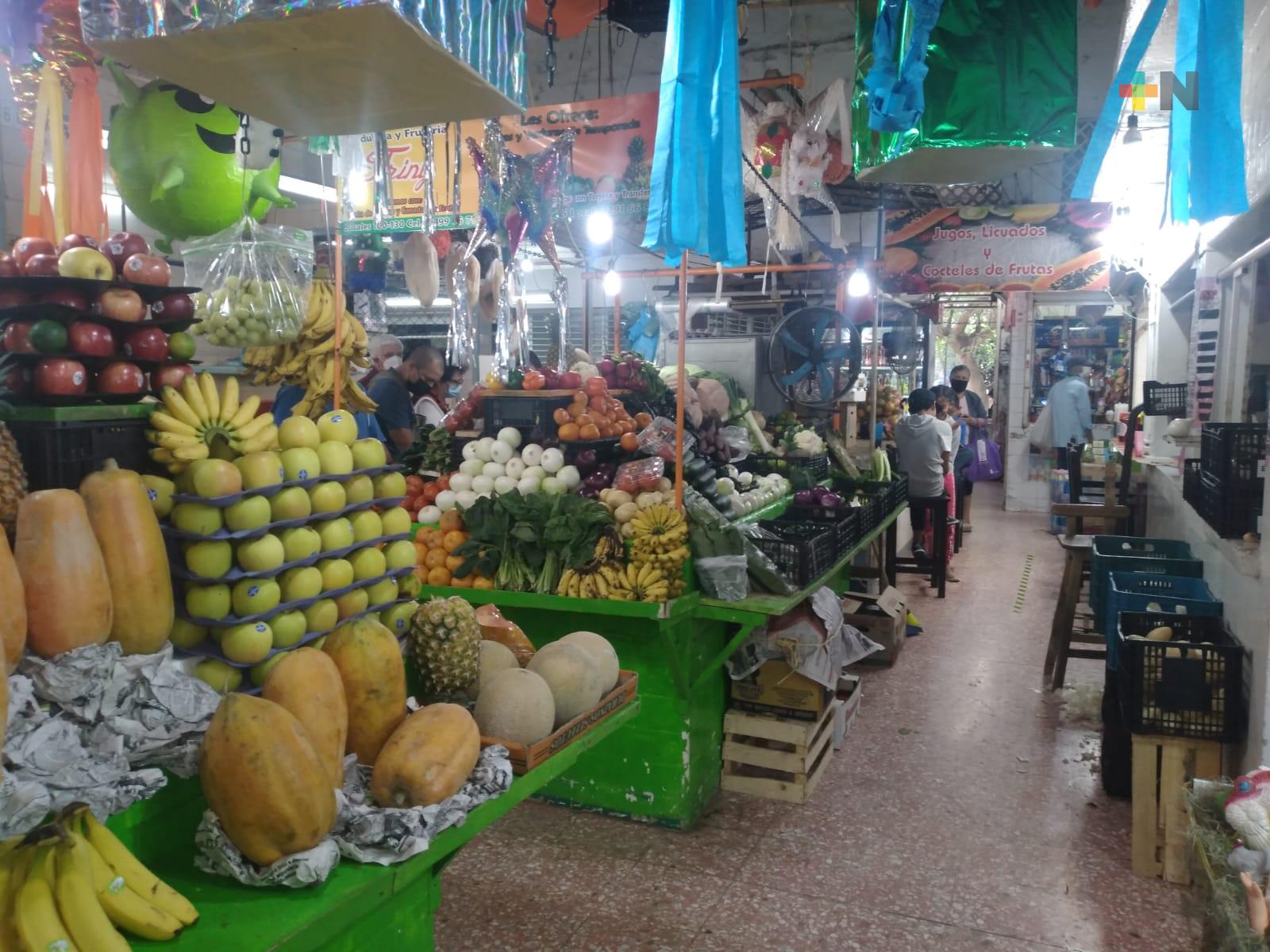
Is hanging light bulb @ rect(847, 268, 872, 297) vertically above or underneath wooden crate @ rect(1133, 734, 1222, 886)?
above

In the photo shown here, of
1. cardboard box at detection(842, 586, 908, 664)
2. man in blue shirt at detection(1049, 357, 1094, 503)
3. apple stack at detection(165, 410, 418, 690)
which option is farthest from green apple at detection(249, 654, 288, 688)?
man in blue shirt at detection(1049, 357, 1094, 503)

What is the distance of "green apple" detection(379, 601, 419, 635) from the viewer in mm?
2266

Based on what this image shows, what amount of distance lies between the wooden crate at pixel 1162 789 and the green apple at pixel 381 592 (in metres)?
2.83

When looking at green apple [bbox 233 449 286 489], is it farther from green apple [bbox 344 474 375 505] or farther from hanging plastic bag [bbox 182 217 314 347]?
hanging plastic bag [bbox 182 217 314 347]

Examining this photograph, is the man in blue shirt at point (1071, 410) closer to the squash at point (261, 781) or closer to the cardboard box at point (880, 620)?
the cardboard box at point (880, 620)

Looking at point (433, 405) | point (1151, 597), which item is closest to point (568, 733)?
point (1151, 597)

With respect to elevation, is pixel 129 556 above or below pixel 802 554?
above

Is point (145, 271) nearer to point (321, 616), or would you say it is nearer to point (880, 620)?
point (321, 616)

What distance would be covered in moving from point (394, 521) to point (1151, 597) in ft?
11.3

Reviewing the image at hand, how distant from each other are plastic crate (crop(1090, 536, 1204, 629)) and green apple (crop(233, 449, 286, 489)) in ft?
13.7

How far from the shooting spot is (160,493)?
188 cm

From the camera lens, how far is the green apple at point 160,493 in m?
1.88

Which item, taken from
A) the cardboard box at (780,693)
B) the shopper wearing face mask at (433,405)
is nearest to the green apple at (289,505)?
the cardboard box at (780,693)

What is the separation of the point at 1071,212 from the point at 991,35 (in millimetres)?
9162
